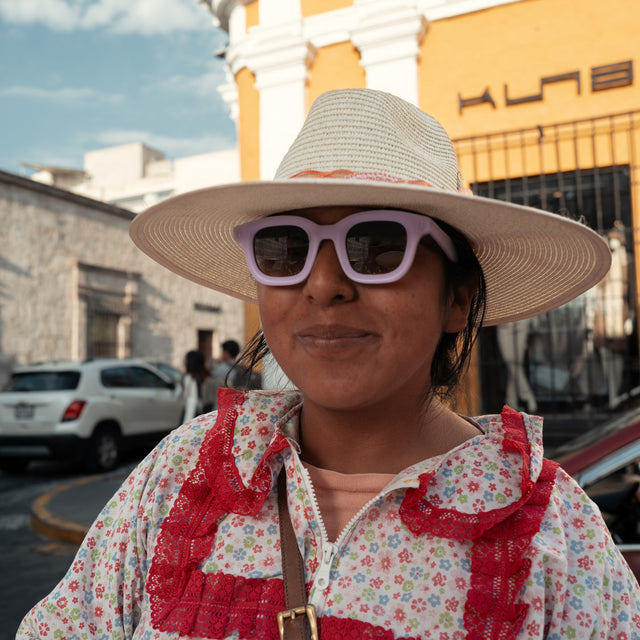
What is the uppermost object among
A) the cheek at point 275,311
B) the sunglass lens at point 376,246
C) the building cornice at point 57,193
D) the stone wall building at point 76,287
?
the building cornice at point 57,193

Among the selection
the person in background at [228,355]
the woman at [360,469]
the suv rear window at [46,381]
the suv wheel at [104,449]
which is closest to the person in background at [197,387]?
the person in background at [228,355]

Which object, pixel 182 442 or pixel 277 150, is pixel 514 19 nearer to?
pixel 277 150

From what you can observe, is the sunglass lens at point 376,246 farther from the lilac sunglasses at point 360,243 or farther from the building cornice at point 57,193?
the building cornice at point 57,193

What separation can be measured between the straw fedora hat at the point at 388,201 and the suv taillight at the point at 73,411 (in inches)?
320

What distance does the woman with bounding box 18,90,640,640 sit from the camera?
1062 mm

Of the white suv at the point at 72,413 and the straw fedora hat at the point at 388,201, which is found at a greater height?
the straw fedora hat at the point at 388,201

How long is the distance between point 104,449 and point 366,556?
9.09 m

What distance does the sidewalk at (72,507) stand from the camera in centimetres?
590

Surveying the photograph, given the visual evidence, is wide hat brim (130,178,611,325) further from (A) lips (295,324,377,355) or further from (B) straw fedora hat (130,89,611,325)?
(A) lips (295,324,377,355)

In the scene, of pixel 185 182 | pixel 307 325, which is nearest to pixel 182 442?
pixel 307 325

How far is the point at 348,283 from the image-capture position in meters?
1.13

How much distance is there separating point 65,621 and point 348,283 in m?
0.85

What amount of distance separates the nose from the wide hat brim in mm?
95

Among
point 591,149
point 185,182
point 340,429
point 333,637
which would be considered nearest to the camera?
point 333,637
